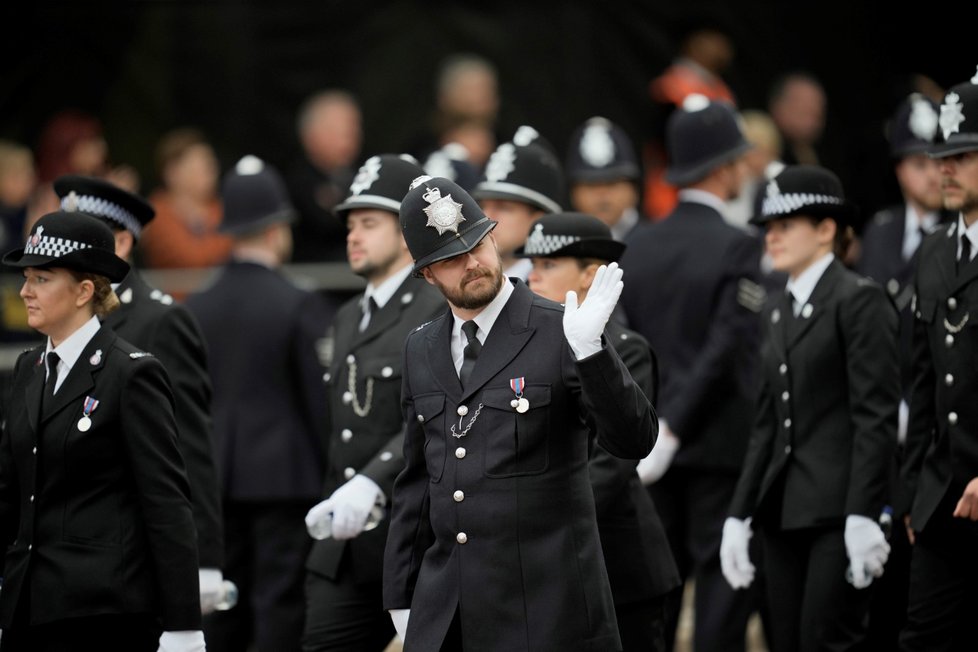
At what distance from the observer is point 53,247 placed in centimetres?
600

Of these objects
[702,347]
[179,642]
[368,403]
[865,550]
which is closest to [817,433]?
[865,550]

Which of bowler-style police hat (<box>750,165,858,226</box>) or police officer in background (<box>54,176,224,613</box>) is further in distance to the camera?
bowler-style police hat (<box>750,165,858,226</box>)

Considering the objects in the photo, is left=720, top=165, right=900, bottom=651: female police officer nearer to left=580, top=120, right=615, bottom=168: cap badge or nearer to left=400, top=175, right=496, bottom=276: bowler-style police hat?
left=400, top=175, right=496, bottom=276: bowler-style police hat

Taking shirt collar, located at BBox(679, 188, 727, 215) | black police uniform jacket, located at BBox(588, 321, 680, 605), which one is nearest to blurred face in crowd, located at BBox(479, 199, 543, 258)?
shirt collar, located at BBox(679, 188, 727, 215)

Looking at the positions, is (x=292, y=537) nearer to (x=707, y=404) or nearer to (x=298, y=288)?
(x=298, y=288)

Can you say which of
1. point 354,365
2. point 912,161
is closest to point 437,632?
point 354,365

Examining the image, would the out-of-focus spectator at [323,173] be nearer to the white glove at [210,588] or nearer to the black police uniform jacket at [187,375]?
the black police uniform jacket at [187,375]

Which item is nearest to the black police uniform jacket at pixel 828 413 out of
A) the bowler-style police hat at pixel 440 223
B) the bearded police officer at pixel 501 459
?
the bearded police officer at pixel 501 459

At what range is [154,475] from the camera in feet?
19.1

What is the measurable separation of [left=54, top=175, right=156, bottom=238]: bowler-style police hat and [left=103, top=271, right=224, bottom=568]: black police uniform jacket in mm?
328

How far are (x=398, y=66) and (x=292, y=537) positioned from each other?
4853mm

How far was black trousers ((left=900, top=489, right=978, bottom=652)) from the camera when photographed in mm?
6391

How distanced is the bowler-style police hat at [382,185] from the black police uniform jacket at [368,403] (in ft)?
1.13

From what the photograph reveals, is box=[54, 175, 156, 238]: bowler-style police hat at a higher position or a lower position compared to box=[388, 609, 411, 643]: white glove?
higher
